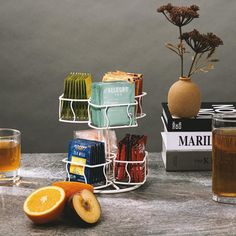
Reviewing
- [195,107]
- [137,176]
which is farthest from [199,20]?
[137,176]

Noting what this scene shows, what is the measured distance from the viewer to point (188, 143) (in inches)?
79.5

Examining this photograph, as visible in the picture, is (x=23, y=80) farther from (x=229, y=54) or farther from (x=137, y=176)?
(x=137, y=176)

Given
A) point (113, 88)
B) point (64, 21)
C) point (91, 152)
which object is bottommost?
point (91, 152)

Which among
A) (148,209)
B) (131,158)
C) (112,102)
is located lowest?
(148,209)

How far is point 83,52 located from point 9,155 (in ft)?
6.60

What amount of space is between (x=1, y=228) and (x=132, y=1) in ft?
7.93

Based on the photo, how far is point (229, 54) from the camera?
382cm

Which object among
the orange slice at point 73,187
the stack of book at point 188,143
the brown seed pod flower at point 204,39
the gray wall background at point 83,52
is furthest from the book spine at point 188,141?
the gray wall background at point 83,52

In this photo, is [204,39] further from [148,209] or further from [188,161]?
[148,209]

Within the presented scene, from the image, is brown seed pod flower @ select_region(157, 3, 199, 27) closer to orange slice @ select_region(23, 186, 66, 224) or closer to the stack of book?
the stack of book

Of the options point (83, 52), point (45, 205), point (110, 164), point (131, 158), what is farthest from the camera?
point (83, 52)

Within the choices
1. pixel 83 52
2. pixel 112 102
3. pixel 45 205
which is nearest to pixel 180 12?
pixel 112 102

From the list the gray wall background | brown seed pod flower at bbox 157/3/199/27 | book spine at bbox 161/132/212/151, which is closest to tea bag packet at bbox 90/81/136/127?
book spine at bbox 161/132/212/151

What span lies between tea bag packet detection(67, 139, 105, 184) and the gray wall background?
195 cm
